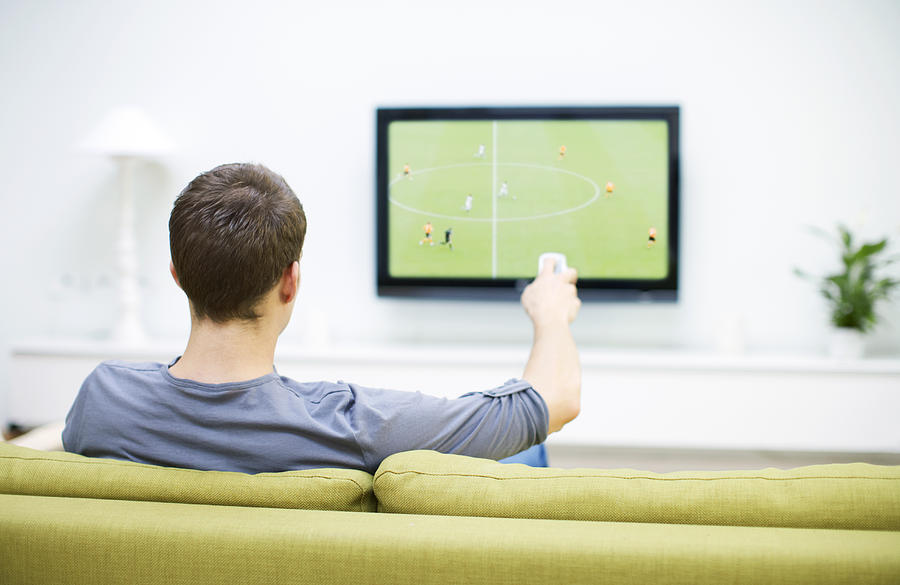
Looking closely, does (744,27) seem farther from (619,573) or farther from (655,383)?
(619,573)

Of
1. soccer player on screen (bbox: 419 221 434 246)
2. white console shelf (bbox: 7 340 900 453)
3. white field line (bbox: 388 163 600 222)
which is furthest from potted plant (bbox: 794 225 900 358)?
soccer player on screen (bbox: 419 221 434 246)

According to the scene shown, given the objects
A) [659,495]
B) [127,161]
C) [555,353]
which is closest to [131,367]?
[555,353]

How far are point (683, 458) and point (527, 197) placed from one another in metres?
1.40

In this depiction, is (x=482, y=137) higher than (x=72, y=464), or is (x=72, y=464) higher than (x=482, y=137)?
(x=482, y=137)

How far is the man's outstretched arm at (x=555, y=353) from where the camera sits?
110 centimetres

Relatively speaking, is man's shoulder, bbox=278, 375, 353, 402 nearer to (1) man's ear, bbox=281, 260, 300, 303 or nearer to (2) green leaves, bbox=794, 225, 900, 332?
(1) man's ear, bbox=281, 260, 300, 303

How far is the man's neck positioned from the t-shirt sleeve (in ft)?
0.50

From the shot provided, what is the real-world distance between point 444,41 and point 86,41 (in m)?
1.82

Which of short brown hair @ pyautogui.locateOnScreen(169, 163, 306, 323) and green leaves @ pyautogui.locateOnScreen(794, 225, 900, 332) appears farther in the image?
green leaves @ pyautogui.locateOnScreen(794, 225, 900, 332)

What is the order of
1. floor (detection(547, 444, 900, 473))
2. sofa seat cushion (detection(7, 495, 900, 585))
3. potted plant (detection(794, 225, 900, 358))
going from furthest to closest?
floor (detection(547, 444, 900, 473)) < potted plant (detection(794, 225, 900, 358)) < sofa seat cushion (detection(7, 495, 900, 585))

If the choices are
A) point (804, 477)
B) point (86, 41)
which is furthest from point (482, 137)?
point (804, 477)

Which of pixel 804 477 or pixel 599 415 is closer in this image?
pixel 804 477

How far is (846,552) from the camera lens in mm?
693

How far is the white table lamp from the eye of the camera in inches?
123
